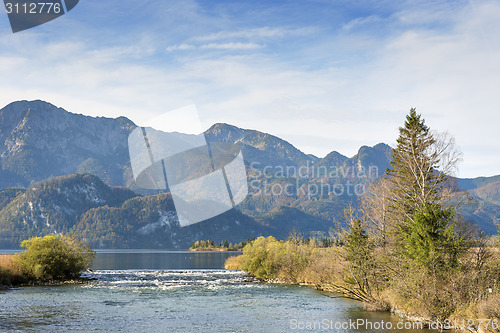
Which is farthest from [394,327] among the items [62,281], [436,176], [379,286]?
[62,281]

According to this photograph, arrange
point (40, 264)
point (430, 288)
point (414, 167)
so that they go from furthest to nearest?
point (40, 264) → point (414, 167) → point (430, 288)

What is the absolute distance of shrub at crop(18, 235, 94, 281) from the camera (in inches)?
2776

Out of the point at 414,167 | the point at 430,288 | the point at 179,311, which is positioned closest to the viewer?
the point at 430,288

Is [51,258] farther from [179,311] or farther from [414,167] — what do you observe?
[414,167]

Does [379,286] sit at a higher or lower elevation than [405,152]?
lower

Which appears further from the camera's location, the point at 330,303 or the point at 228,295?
the point at 228,295

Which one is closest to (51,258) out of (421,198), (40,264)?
(40,264)

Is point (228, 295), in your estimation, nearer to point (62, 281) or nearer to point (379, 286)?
point (379, 286)

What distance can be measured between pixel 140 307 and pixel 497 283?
118ft

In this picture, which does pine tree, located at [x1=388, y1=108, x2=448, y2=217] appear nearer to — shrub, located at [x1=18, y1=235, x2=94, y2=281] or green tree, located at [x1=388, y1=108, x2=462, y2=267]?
green tree, located at [x1=388, y1=108, x2=462, y2=267]

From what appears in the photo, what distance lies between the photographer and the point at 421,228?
1551 inches

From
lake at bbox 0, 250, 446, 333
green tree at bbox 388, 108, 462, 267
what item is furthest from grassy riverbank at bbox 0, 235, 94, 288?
green tree at bbox 388, 108, 462, 267

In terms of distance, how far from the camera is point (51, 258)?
72125 mm

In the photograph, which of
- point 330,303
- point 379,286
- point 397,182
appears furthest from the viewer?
point 397,182
